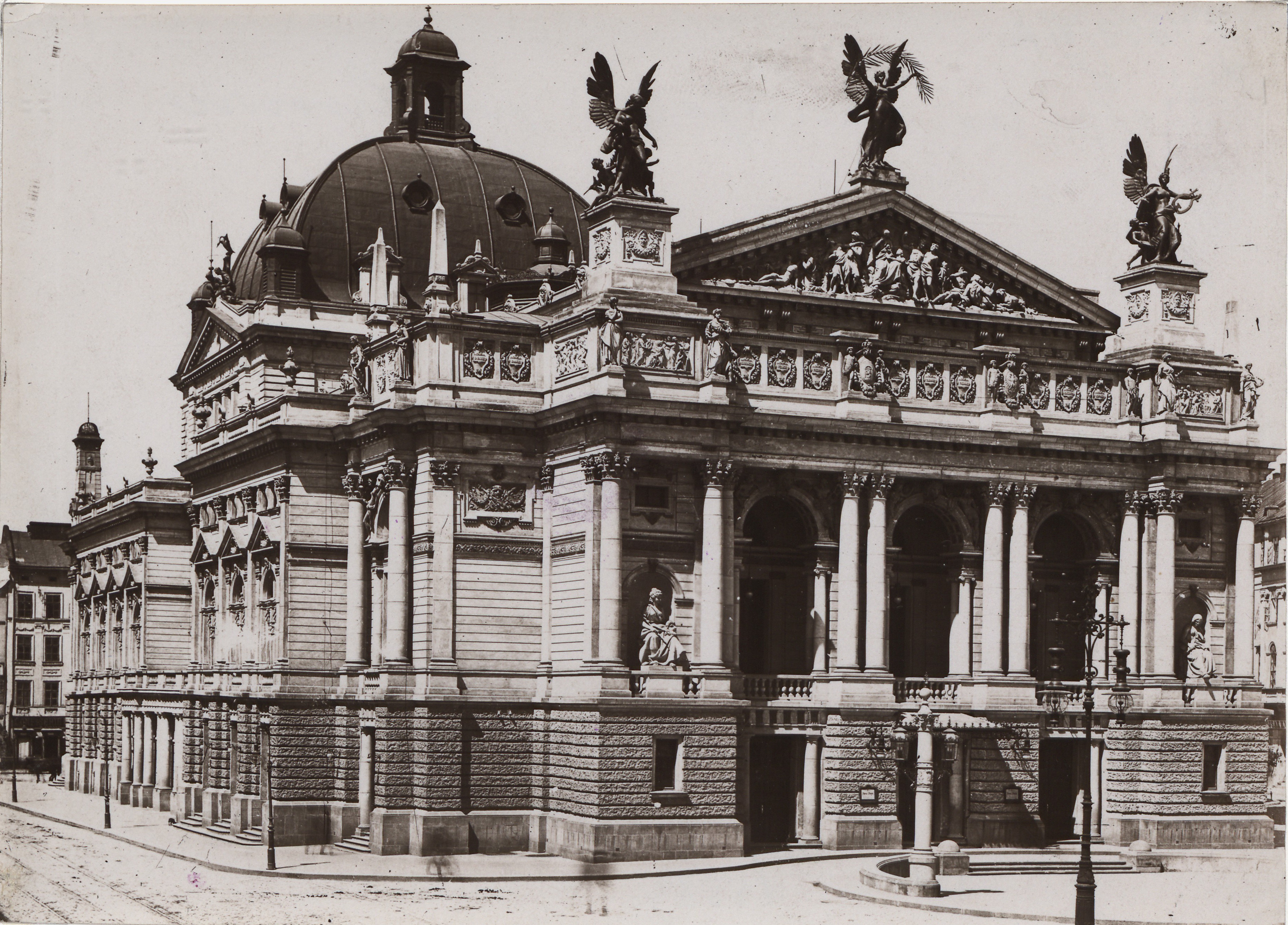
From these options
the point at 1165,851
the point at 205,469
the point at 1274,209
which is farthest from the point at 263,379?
the point at 1274,209

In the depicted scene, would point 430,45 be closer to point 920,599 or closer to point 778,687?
point 920,599

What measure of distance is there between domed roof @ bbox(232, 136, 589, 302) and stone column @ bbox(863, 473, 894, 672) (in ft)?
86.0

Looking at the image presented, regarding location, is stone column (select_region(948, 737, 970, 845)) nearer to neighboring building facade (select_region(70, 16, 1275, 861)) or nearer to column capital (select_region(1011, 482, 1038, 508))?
neighboring building facade (select_region(70, 16, 1275, 861))

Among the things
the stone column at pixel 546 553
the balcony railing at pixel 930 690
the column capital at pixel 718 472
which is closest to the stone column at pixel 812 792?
the balcony railing at pixel 930 690

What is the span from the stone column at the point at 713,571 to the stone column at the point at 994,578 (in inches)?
361

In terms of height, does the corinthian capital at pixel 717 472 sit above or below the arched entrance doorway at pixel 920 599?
above

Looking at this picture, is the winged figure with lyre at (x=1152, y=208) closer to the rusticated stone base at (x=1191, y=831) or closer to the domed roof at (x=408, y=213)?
the rusticated stone base at (x=1191, y=831)

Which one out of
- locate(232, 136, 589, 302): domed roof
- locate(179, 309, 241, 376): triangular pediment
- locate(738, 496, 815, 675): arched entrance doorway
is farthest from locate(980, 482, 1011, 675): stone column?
locate(179, 309, 241, 376): triangular pediment

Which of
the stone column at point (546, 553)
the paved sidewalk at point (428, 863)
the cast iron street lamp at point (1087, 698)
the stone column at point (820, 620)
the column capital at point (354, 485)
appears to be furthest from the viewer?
the column capital at point (354, 485)

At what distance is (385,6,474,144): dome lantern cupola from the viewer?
317 feet

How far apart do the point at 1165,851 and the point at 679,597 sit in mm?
16478

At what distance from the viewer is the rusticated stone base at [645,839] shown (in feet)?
199

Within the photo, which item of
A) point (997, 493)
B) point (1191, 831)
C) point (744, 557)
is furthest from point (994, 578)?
point (1191, 831)

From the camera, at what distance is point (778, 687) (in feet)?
216
